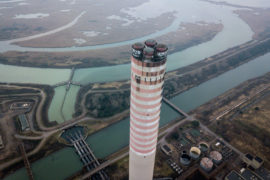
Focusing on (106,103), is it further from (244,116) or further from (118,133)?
(244,116)

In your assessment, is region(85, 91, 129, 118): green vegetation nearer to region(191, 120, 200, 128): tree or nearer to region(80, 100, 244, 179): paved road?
region(80, 100, 244, 179): paved road

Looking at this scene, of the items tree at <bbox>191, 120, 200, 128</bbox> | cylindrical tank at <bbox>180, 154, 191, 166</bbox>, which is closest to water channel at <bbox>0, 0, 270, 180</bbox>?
tree at <bbox>191, 120, 200, 128</bbox>

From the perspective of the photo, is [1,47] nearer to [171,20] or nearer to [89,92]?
[89,92]

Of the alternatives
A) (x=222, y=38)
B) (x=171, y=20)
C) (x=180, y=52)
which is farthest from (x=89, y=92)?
(x=171, y=20)

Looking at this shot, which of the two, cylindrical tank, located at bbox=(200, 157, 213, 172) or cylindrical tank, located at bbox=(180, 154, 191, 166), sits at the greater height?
cylindrical tank, located at bbox=(200, 157, 213, 172)

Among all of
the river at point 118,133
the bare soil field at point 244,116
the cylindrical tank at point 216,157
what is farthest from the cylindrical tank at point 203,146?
the river at point 118,133

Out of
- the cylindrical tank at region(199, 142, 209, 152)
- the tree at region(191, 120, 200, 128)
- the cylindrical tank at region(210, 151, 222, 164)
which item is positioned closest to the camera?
the cylindrical tank at region(210, 151, 222, 164)

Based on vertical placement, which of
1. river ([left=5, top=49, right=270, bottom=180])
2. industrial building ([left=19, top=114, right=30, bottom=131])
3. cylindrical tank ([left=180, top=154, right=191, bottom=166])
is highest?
industrial building ([left=19, top=114, right=30, bottom=131])
